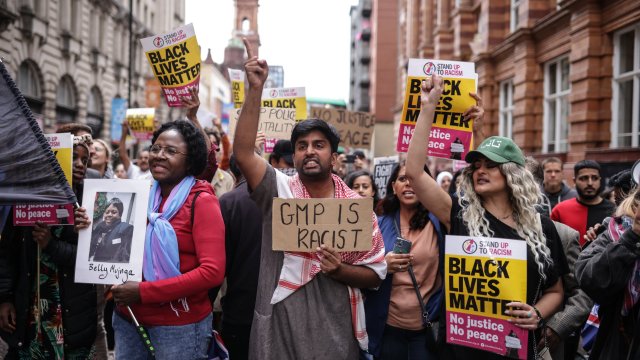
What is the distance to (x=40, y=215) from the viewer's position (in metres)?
3.49

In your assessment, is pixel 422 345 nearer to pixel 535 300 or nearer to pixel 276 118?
pixel 535 300

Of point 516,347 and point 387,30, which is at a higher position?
point 387,30

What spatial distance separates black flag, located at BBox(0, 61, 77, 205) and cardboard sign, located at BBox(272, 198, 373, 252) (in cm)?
109

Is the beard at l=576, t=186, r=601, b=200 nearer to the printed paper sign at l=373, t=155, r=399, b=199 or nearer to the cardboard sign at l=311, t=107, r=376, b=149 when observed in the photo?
the printed paper sign at l=373, t=155, r=399, b=199

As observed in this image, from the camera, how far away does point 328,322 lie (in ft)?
9.88

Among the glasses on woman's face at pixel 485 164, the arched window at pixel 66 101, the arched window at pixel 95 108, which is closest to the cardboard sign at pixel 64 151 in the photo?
the glasses on woman's face at pixel 485 164

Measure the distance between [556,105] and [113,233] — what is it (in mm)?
14676

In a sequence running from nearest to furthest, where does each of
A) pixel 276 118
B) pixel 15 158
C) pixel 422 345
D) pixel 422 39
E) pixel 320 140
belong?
pixel 15 158, pixel 320 140, pixel 422 345, pixel 276 118, pixel 422 39

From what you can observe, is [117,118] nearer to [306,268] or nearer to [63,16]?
[63,16]

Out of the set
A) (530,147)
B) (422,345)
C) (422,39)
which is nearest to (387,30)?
(422,39)

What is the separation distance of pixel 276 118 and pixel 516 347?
16.6 feet

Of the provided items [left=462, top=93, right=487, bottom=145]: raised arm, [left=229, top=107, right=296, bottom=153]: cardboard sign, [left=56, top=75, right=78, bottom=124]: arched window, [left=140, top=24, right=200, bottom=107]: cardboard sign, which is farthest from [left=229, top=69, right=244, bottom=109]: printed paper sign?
[left=56, top=75, right=78, bottom=124]: arched window

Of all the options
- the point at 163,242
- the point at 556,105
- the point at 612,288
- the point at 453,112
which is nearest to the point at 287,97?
the point at 453,112

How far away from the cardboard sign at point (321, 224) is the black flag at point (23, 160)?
3.58 feet
